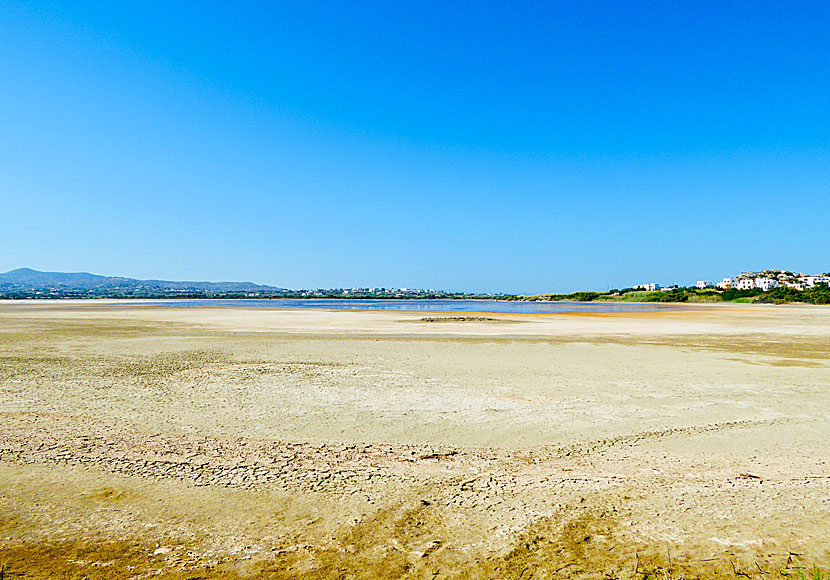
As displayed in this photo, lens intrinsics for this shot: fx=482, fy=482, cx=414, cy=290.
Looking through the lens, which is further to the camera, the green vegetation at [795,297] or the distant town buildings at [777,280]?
the distant town buildings at [777,280]

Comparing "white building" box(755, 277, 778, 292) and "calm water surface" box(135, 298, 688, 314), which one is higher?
"white building" box(755, 277, 778, 292)

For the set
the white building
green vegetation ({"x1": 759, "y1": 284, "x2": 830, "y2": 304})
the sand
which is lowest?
the sand

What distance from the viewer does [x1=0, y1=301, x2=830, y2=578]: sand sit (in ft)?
13.8

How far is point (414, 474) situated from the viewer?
5969 millimetres

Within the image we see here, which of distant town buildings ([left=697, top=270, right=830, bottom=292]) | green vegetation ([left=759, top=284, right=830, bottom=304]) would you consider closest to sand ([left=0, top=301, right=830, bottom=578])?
green vegetation ([left=759, top=284, right=830, bottom=304])

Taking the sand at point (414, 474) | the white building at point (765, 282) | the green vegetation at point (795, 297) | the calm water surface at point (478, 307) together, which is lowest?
the sand at point (414, 474)

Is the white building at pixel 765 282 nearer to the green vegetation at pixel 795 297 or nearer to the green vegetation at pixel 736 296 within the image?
the green vegetation at pixel 736 296

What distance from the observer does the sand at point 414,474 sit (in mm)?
4191

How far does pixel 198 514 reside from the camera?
491 centimetres

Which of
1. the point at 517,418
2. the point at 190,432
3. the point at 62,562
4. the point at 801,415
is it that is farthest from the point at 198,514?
the point at 801,415

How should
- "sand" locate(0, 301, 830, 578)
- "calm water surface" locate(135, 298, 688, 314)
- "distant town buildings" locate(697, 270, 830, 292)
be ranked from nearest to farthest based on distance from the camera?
1. "sand" locate(0, 301, 830, 578)
2. "calm water surface" locate(135, 298, 688, 314)
3. "distant town buildings" locate(697, 270, 830, 292)

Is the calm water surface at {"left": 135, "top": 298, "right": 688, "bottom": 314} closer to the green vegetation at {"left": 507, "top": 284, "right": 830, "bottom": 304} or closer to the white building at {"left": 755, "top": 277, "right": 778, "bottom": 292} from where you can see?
the green vegetation at {"left": 507, "top": 284, "right": 830, "bottom": 304}

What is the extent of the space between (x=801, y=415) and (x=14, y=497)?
11.8 metres

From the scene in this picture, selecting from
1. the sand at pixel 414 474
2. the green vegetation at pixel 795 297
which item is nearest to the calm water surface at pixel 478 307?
the green vegetation at pixel 795 297
